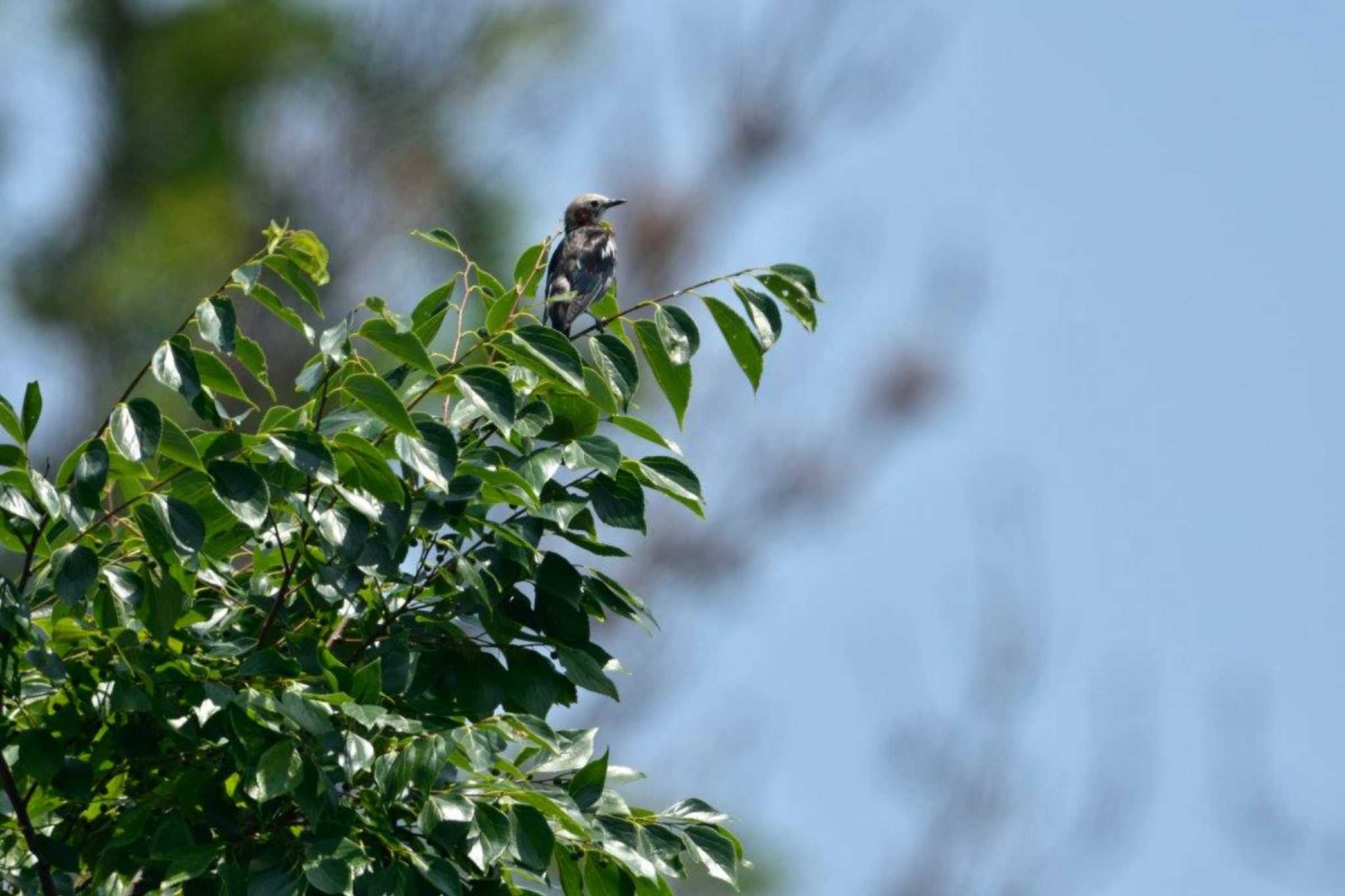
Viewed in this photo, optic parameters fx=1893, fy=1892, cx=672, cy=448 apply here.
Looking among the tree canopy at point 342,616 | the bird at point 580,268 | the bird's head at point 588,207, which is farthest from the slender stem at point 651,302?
the bird's head at point 588,207

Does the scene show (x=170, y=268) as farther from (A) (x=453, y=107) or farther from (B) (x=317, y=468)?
(B) (x=317, y=468)

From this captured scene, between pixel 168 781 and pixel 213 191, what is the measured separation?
399 inches

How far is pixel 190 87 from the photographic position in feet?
42.0

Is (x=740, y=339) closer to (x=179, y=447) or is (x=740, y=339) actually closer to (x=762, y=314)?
(x=762, y=314)

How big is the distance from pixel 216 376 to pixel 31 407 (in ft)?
0.82

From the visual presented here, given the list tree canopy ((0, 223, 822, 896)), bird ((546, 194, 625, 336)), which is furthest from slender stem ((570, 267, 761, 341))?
bird ((546, 194, 625, 336))

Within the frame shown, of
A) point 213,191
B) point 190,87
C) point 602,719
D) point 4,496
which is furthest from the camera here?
point 190,87

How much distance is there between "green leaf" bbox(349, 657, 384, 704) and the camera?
2145mm

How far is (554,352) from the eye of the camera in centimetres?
232

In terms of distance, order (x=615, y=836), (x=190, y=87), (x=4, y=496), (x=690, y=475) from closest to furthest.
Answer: (x=4, y=496) < (x=615, y=836) < (x=690, y=475) < (x=190, y=87)

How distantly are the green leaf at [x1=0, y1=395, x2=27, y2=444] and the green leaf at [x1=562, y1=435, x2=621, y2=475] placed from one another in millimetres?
642

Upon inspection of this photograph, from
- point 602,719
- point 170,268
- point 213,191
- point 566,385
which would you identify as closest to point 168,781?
point 566,385

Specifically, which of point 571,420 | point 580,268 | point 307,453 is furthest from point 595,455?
point 580,268

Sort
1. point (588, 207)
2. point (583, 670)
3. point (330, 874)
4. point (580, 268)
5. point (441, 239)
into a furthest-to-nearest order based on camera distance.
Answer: point (588, 207) → point (580, 268) → point (441, 239) → point (583, 670) → point (330, 874)
